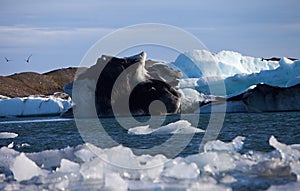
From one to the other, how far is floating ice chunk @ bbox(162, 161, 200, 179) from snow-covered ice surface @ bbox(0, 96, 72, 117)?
31187 mm

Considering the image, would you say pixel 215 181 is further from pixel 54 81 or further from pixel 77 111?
pixel 54 81

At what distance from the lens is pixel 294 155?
9523 millimetres

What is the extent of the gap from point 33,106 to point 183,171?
105 ft

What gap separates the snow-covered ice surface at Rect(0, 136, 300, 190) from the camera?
8078 millimetres

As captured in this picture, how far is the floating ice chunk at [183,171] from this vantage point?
8562 millimetres

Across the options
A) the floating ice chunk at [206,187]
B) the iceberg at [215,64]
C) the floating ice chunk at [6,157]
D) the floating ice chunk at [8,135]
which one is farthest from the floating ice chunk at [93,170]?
the iceberg at [215,64]

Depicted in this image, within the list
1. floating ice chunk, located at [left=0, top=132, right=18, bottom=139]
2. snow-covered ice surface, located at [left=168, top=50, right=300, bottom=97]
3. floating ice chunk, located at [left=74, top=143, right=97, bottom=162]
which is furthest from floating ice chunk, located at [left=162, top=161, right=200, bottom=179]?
snow-covered ice surface, located at [left=168, top=50, right=300, bottom=97]

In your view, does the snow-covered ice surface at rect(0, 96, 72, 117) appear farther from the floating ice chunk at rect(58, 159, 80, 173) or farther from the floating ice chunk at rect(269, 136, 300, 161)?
the floating ice chunk at rect(269, 136, 300, 161)

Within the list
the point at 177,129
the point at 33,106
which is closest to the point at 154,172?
the point at 177,129

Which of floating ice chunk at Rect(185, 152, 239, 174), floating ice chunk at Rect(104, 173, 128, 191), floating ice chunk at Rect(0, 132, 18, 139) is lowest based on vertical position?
floating ice chunk at Rect(0, 132, 18, 139)

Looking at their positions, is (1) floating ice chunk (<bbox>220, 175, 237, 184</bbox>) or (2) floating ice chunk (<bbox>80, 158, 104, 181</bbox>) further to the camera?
(2) floating ice chunk (<bbox>80, 158, 104, 181</bbox>)

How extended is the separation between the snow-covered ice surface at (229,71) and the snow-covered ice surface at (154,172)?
1926cm

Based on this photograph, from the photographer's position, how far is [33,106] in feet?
130

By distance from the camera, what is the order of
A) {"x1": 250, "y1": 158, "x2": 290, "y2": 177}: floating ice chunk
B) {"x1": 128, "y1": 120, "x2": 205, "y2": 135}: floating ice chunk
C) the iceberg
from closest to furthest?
{"x1": 250, "y1": 158, "x2": 290, "y2": 177}: floating ice chunk → {"x1": 128, "y1": 120, "x2": 205, "y2": 135}: floating ice chunk → the iceberg
